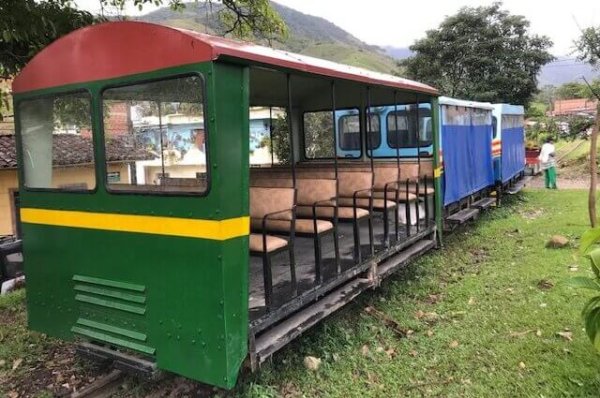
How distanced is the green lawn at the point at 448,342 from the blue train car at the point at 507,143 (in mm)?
5696

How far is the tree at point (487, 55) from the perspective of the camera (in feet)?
80.0

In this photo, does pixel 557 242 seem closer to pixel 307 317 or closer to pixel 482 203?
pixel 482 203

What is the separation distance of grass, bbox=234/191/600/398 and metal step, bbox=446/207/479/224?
1.44 metres

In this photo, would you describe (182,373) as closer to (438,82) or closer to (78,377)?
(78,377)

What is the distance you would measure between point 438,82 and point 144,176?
23556 millimetres

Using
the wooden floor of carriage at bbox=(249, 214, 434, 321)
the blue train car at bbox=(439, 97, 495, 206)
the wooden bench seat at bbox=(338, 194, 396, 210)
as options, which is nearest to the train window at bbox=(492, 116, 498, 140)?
the blue train car at bbox=(439, 97, 495, 206)

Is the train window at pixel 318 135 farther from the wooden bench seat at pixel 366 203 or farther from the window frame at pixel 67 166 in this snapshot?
the window frame at pixel 67 166

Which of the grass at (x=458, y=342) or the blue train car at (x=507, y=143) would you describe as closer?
the grass at (x=458, y=342)

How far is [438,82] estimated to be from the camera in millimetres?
25219

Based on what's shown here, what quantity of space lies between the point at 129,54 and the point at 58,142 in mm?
1198

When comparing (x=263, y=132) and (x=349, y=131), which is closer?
(x=263, y=132)

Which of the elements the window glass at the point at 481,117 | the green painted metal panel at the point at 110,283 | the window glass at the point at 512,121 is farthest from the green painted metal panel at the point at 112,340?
the window glass at the point at 512,121

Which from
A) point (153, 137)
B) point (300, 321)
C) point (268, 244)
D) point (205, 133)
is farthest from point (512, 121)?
point (205, 133)

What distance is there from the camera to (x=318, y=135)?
7.95 metres
